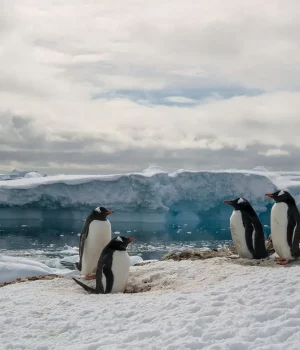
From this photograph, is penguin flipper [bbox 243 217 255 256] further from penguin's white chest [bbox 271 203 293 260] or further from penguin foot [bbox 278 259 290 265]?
penguin foot [bbox 278 259 290 265]

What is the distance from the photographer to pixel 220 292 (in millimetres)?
4754

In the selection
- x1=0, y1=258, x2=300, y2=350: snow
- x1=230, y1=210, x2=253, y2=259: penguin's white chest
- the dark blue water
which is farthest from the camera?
the dark blue water

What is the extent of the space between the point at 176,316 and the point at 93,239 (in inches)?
120

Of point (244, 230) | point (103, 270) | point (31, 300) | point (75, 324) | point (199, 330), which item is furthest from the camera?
point (244, 230)

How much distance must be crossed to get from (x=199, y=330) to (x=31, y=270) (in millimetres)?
12784

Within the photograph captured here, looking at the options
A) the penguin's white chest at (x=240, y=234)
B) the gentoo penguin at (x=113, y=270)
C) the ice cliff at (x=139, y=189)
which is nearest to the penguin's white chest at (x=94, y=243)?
the gentoo penguin at (x=113, y=270)

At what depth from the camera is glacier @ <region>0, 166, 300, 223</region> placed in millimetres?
43938

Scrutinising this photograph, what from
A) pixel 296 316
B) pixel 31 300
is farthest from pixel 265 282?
pixel 31 300

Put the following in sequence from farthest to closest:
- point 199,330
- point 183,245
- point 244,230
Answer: point 183,245 < point 244,230 < point 199,330

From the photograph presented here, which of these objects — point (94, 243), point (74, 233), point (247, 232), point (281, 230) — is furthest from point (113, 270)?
point (74, 233)

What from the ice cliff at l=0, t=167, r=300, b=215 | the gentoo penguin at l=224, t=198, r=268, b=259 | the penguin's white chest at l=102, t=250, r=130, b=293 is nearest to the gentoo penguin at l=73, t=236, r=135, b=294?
the penguin's white chest at l=102, t=250, r=130, b=293

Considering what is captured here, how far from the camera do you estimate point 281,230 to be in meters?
6.33

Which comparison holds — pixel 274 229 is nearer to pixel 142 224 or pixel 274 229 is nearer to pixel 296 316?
pixel 296 316

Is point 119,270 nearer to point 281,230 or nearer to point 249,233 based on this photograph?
point 249,233
